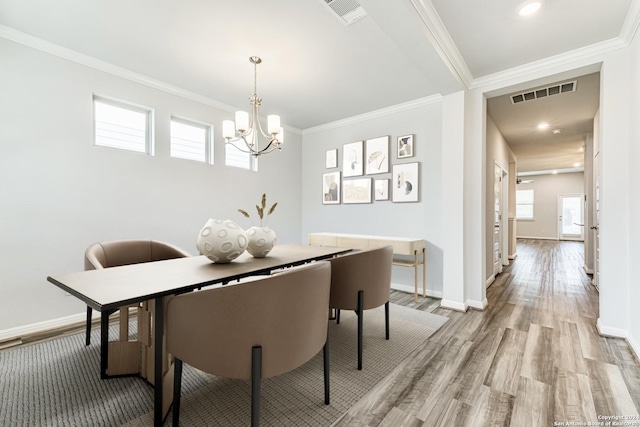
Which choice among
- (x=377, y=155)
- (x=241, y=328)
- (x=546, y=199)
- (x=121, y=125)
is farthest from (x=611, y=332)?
(x=546, y=199)

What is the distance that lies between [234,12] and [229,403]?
8.80 ft

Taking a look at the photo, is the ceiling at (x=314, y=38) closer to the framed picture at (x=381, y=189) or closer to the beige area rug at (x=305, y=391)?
the framed picture at (x=381, y=189)

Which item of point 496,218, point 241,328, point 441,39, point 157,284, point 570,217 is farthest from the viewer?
point 570,217

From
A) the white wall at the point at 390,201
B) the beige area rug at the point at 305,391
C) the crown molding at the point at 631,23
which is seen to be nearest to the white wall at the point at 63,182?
the beige area rug at the point at 305,391

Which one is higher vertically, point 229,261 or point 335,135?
point 335,135

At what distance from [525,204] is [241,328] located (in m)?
14.0

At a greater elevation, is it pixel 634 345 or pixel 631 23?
pixel 631 23

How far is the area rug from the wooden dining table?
0.56 feet

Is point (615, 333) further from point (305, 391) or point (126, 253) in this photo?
point (126, 253)

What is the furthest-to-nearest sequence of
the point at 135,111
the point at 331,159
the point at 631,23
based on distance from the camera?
the point at 331,159 < the point at 135,111 < the point at 631,23

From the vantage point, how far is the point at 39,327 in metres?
2.53

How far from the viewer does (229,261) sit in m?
1.90

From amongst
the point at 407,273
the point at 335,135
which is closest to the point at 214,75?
the point at 335,135

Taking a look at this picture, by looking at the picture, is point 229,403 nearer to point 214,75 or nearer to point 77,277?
point 77,277
